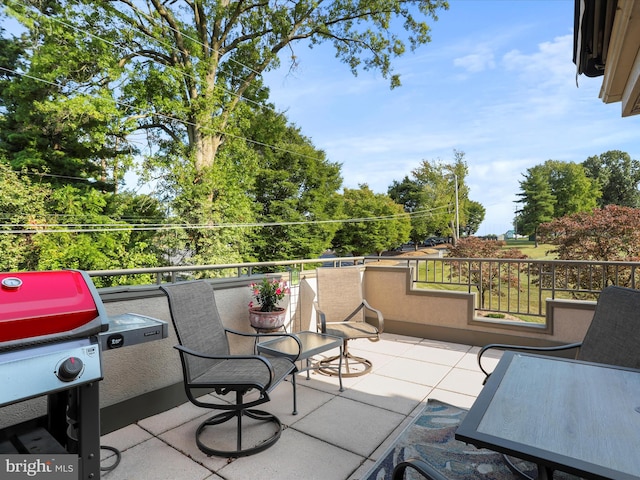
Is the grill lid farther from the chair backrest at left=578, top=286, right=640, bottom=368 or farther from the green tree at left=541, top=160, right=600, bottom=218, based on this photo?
the green tree at left=541, top=160, right=600, bottom=218

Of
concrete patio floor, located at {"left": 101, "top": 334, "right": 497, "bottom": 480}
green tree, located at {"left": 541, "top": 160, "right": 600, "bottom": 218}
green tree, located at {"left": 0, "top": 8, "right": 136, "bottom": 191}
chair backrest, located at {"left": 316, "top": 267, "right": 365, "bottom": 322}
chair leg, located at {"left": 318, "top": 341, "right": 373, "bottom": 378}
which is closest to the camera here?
concrete patio floor, located at {"left": 101, "top": 334, "right": 497, "bottom": 480}

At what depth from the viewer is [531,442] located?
1077 mm

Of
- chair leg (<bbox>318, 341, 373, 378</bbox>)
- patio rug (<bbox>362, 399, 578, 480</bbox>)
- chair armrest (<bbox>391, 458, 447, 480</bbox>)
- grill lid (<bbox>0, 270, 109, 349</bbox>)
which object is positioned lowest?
chair leg (<bbox>318, 341, 373, 378</bbox>)

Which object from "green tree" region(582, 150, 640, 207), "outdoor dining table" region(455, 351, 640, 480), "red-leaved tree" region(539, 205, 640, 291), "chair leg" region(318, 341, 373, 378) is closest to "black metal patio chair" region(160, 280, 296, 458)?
"chair leg" region(318, 341, 373, 378)

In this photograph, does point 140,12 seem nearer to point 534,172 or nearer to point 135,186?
point 135,186

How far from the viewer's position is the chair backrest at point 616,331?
5.98ft

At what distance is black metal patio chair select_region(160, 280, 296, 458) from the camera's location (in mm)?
2104

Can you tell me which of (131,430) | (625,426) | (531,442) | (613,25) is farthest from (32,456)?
(613,25)

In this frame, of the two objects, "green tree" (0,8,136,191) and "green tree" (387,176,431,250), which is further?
"green tree" (387,176,431,250)

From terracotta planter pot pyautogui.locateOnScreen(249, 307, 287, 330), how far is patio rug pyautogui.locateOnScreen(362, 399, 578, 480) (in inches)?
55.9

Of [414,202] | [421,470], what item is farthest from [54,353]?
[414,202]

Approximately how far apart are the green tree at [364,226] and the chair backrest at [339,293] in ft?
63.9

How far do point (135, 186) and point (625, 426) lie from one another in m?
14.8

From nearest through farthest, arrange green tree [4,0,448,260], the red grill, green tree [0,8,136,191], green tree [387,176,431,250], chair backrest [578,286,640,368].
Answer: the red grill, chair backrest [578,286,640,368], green tree [0,8,136,191], green tree [4,0,448,260], green tree [387,176,431,250]
